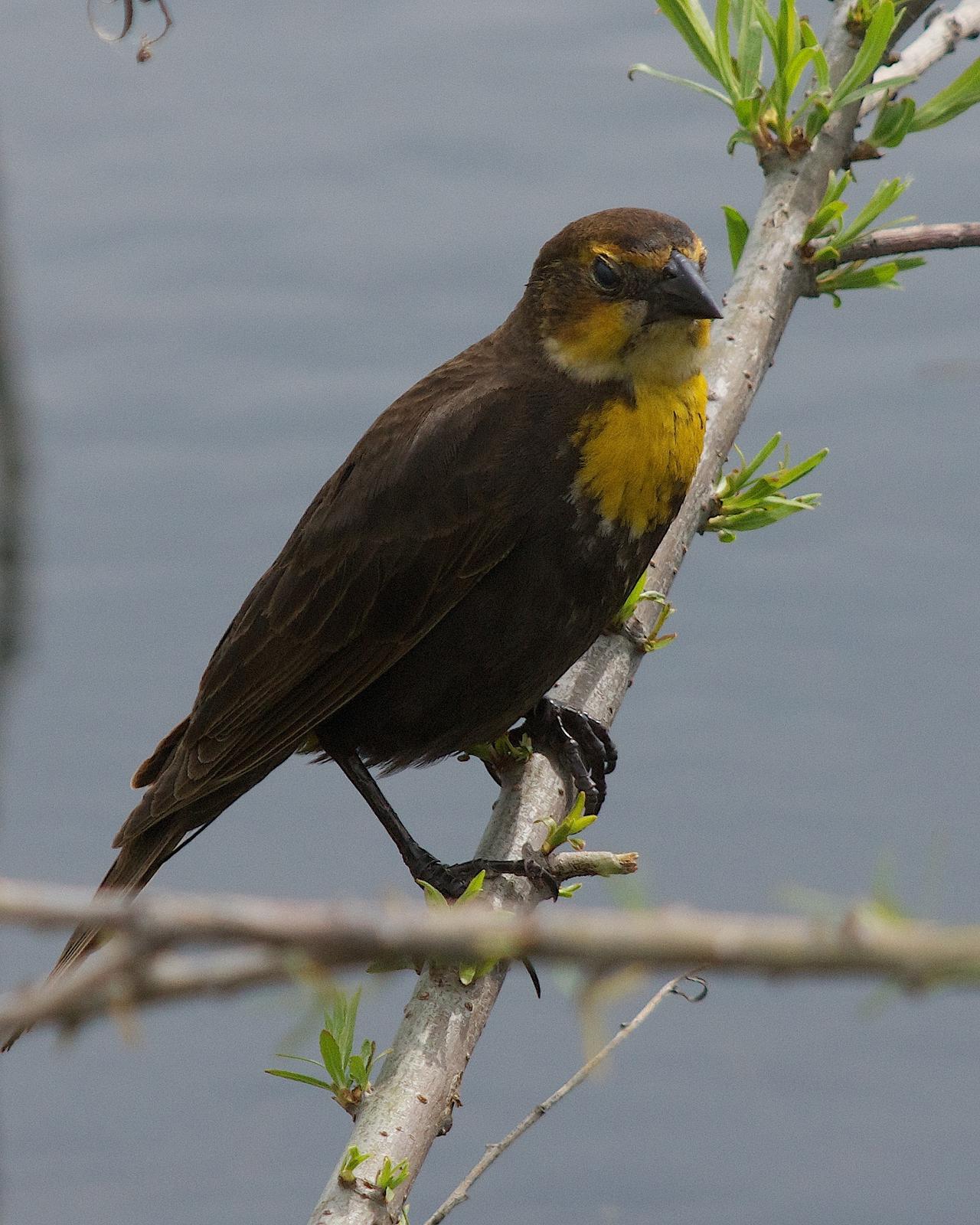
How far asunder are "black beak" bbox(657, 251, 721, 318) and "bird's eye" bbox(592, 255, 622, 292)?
0.08 meters

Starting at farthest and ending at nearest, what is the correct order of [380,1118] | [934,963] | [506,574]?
[506,574]
[380,1118]
[934,963]

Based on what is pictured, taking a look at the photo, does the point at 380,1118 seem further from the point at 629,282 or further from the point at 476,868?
the point at 629,282

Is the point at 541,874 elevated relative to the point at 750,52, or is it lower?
lower

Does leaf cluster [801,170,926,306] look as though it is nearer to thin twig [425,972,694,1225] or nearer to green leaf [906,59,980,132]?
green leaf [906,59,980,132]

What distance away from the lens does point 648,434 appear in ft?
7.57

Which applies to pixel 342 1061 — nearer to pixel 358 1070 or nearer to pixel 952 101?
pixel 358 1070

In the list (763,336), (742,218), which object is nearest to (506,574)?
(763,336)

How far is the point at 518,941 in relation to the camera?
418 millimetres

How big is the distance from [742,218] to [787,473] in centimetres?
46

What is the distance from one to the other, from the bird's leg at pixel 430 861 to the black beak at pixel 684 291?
840mm

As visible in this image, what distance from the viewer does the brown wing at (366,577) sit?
→ 2332mm

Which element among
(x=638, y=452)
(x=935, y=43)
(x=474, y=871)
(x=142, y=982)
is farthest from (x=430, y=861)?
(x=142, y=982)

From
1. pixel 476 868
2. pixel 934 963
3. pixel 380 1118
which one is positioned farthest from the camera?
pixel 476 868

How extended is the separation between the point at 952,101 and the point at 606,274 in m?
0.70
